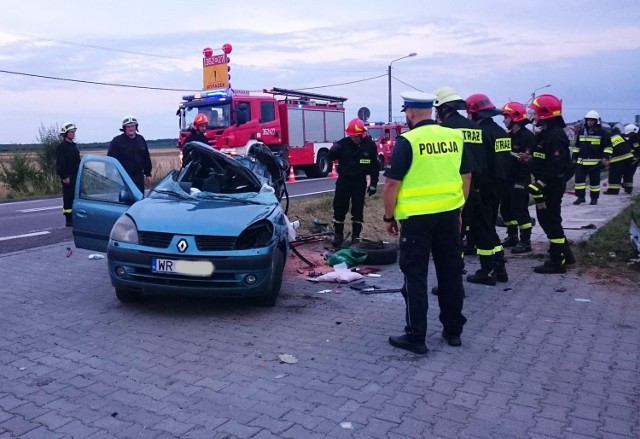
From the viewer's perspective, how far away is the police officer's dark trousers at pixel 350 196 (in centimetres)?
915

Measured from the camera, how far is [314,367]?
14.9ft

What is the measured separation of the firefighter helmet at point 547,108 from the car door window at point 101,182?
486cm

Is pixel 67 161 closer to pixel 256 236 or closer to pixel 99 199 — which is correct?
pixel 99 199

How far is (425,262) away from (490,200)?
2537mm

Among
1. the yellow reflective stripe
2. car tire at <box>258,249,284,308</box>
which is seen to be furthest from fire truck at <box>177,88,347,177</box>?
car tire at <box>258,249,284,308</box>

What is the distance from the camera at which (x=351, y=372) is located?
174 inches

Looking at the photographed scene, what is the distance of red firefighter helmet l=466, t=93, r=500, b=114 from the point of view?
7125 mm

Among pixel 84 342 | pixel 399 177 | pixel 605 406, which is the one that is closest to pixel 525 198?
pixel 399 177

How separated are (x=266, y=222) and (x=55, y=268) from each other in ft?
11.9

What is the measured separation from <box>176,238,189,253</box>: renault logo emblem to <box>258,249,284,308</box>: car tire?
0.80m

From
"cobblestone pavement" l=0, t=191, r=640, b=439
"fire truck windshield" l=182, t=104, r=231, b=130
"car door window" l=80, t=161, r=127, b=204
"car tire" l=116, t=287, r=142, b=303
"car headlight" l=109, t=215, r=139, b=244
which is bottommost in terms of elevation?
"cobblestone pavement" l=0, t=191, r=640, b=439

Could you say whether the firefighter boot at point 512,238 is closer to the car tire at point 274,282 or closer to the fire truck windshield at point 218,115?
the car tire at point 274,282

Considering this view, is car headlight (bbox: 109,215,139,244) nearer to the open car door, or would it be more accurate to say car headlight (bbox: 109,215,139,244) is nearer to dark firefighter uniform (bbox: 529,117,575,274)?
the open car door

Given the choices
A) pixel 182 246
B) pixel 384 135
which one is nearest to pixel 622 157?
pixel 182 246
